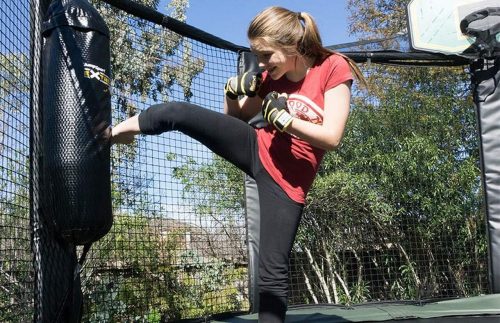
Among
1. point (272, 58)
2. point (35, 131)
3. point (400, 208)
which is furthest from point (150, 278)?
point (400, 208)

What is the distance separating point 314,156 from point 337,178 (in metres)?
2.21

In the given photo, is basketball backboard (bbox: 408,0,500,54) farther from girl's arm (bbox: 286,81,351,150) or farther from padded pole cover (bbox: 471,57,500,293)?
girl's arm (bbox: 286,81,351,150)

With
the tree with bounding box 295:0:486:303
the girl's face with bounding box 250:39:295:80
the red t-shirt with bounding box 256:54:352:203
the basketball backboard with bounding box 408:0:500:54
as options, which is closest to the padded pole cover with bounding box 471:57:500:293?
the basketball backboard with bounding box 408:0:500:54

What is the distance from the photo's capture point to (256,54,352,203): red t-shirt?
63.8 inches

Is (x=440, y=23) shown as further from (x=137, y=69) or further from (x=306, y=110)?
(x=306, y=110)

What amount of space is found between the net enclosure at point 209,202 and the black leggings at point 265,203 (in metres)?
0.61

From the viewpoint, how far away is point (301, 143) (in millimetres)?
1642

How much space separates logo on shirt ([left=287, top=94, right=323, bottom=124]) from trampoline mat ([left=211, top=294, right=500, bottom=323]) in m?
1.13

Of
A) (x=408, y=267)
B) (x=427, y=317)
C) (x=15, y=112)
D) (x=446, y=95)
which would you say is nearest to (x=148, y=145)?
(x=15, y=112)

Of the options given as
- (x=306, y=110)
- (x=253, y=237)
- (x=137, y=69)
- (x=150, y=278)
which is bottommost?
(x=150, y=278)

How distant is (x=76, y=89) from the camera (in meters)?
1.66

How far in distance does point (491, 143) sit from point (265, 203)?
2.08 m

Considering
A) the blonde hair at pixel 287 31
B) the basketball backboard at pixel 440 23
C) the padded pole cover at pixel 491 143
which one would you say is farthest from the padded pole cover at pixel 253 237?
the basketball backboard at pixel 440 23

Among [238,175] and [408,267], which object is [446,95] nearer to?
[408,267]
